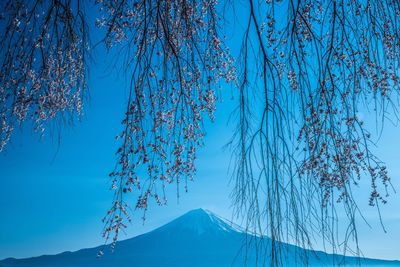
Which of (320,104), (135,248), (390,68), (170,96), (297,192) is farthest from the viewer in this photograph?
(135,248)

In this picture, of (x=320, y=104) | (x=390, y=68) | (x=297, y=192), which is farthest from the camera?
(x=390, y=68)

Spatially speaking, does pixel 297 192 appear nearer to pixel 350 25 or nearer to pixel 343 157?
pixel 343 157

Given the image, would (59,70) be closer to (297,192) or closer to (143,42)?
(143,42)

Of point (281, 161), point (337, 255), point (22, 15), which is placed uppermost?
point (22, 15)

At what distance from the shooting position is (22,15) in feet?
8.40

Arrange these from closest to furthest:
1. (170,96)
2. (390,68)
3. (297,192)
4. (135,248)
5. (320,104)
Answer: (297,192)
(320,104)
(390,68)
(170,96)
(135,248)

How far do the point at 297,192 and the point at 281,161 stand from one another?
0.57ft

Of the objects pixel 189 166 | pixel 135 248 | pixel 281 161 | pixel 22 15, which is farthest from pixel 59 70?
pixel 135 248

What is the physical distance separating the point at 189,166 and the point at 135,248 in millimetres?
197249

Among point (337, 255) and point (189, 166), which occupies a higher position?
point (189, 166)

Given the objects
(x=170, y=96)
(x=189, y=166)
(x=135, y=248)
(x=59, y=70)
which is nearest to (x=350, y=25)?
(x=170, y=96)

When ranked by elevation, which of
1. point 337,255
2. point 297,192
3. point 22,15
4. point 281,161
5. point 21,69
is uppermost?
point 22,15

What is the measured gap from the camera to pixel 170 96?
2.52m

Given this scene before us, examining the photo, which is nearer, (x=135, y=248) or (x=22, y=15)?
(x=22, y=15)
